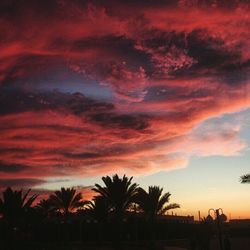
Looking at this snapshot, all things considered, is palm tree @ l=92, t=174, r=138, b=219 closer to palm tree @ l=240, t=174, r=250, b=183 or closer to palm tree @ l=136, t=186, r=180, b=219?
palm tree @ l=136, t=186, r=180, b=219

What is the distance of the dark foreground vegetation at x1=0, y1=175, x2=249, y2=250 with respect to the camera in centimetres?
2967

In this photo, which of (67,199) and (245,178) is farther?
(67,199)

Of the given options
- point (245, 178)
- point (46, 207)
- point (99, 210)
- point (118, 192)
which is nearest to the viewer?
point (245, 178)

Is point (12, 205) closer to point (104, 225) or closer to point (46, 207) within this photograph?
point (104, 225)

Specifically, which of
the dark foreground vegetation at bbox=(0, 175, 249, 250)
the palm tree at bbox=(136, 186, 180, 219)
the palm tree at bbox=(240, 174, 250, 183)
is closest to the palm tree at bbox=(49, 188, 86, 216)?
the dark foreground vegetation at bbox=(0, 175, 249, 250)

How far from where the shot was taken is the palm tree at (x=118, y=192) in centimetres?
3625

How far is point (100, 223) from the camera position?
151 feet

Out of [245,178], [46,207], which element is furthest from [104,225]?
[245,178]

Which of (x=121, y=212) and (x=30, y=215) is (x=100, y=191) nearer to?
(x=121, y=212)

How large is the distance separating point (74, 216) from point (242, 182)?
4868 centimetres

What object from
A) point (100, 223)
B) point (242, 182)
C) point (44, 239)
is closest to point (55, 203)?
point (44, 239)

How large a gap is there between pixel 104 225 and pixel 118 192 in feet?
33.1

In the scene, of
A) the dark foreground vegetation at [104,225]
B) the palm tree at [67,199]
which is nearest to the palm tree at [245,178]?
the dark foreground vegetation at [104,225]

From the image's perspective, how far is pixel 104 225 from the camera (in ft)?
148
